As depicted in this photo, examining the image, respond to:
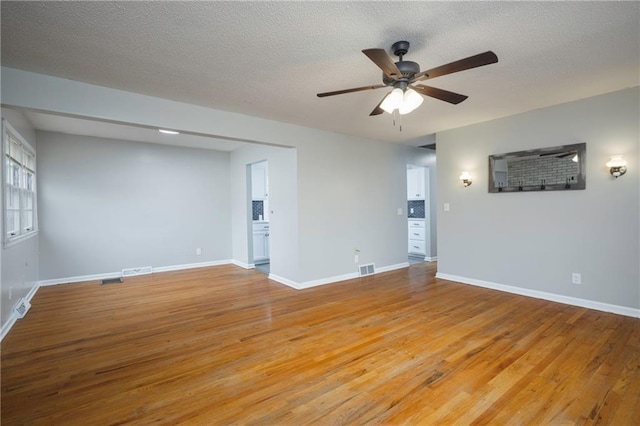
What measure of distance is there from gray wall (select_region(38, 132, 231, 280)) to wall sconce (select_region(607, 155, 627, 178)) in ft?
20.3

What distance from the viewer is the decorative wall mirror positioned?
3.46m

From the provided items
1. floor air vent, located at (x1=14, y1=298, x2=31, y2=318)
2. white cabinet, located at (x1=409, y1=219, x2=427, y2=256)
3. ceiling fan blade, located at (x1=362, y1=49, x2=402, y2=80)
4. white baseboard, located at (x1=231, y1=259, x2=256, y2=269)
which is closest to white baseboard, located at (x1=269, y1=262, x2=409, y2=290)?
white baseboard, located at (x1=231, y1=259, x2=256, y2=269)

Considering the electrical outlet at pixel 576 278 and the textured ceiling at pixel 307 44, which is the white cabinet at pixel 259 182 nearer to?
the textured ceiling at pixel 307 44

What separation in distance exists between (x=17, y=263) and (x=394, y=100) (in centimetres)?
450

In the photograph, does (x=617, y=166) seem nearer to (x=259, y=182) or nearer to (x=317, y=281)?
(x=317, y=281)

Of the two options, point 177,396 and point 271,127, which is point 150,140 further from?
point 177,396

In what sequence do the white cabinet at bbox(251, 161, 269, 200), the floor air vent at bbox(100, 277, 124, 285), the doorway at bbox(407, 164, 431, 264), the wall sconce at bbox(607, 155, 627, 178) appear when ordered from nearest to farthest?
the wall sconce at bbox(607, 155, 627, 178)
the floor air vent at bbox(100, 277, 124, 285)
the doorway at bbox(407, 164, 431, 264)
the white cabinet at bbox(251, 161, 269, 200)

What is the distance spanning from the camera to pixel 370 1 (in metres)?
1.72

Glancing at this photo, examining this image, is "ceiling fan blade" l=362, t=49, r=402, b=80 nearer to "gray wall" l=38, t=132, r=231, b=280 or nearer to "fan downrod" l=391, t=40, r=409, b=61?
"fan downrod" l=391, t=40, r=409, b=61

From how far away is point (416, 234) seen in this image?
6.93m

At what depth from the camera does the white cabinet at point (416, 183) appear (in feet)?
22.7

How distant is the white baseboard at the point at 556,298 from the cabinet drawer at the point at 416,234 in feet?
6.82

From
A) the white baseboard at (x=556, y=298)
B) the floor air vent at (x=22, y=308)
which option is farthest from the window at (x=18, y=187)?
the white baseboard at (x=556, y=298)

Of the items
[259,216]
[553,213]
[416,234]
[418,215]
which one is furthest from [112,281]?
[553,213]
